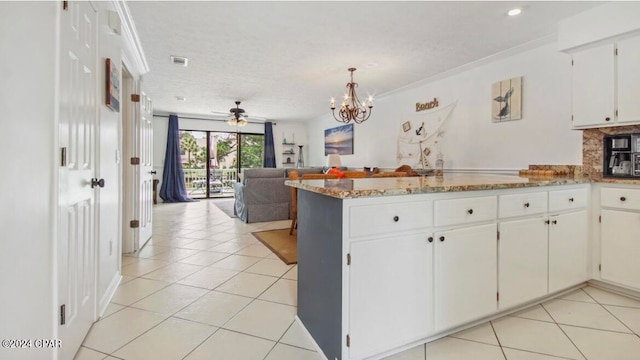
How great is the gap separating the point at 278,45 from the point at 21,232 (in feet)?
9.53

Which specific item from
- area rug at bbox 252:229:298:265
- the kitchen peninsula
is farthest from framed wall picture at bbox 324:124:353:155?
the kitchen peninsula

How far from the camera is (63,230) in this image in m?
1.37

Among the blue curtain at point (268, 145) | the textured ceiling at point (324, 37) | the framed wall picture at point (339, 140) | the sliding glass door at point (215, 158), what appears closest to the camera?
the textured ceiling at point (324, 37)

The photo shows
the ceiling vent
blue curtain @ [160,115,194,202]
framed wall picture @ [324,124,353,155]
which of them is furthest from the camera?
blue curtain @ [160,115,194,202]

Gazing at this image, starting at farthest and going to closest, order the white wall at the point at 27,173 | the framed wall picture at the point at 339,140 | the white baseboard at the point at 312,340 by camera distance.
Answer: the framed wall picture at the point at 339,140 < the white baseboard at the point at 312,340 < the white wall at the point at 27,173

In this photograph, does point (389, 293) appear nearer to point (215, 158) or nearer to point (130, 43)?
point (130, 43)

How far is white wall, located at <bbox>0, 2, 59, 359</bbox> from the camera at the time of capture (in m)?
0.91

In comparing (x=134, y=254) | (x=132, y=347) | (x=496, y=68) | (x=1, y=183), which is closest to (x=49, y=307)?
(x=132, y=347)

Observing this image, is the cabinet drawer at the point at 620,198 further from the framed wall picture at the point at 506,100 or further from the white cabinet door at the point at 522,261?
the framed wall picture at the point at 506,100

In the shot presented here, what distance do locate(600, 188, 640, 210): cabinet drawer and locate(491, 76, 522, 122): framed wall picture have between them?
1362 millimetres

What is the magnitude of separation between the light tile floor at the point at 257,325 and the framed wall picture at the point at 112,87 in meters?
1.46

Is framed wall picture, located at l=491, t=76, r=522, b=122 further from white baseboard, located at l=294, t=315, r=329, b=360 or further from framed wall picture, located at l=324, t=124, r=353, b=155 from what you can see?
framed wall picture, located at l=324, t=124, r=353, b=155

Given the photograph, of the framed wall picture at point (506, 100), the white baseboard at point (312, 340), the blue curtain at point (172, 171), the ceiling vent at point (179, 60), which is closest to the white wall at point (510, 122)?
the framed wall picture at point (506, 100)

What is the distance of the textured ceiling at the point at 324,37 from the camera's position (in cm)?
251
